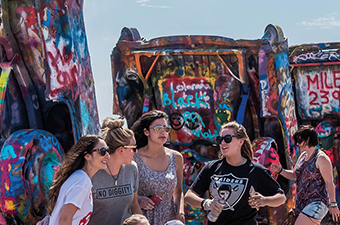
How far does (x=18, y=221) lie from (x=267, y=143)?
10.3ft

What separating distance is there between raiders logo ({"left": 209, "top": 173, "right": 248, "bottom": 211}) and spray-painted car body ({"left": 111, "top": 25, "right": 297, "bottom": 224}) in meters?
2.84

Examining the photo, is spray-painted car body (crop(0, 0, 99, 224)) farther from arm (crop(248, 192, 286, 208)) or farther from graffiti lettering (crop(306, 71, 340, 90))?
graffiti lettering (crop(306, 71, 340, 90))

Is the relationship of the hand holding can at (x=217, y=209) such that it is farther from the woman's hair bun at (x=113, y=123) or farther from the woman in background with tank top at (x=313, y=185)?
the woman in background with tank top at (x=313, y=185)

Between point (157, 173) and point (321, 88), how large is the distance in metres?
3.92

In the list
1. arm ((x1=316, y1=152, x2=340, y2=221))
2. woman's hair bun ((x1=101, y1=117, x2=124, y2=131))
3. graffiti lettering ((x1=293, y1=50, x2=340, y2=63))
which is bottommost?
arm ((x1=316, y1=152, x2=340, y2=221))

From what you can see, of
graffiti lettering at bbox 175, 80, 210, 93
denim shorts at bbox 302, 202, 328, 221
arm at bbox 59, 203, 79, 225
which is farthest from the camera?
graffiti lettering at bbox 175, 80, 210, 93

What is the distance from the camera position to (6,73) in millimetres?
5605

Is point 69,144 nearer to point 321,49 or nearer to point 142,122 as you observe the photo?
point 142,122

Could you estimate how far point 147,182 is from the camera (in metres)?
4.92

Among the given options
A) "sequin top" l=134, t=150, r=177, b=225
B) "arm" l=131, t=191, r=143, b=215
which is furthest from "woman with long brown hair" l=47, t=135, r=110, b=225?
"sequin top" l=134, t=150, r=177, b=225

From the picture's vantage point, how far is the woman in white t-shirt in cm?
383

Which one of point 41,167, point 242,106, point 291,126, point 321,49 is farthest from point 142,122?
point 321,49

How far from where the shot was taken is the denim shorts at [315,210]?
574cm

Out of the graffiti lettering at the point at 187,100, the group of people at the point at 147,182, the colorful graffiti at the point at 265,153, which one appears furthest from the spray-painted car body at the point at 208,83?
the group of people at the point at 147,182
